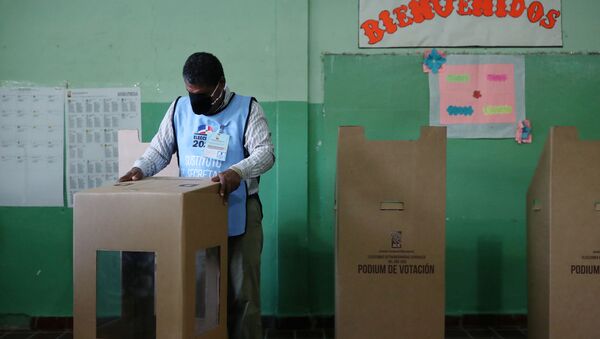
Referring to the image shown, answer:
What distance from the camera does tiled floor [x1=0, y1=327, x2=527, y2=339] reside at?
8.21 feet

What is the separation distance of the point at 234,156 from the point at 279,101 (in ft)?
3.13

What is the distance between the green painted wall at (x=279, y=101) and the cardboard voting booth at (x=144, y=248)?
124cm

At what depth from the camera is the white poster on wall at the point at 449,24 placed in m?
2.61

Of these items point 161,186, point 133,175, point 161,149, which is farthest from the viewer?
point 161,149

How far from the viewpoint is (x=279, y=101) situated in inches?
103

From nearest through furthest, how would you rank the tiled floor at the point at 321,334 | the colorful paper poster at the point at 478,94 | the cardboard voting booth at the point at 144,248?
the cardboard voting booth at the point at 144,248 → the tiled floor at the point at 321,334 → the colorful paper poster at the point at 478,94

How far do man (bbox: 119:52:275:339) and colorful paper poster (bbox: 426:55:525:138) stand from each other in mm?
1241

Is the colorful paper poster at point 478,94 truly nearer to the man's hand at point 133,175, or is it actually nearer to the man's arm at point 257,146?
the man's arm at point 257,146

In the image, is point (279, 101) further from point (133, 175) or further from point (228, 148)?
point (133, 175)

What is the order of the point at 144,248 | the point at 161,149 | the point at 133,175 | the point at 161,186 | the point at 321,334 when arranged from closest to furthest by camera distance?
the point at 144,248 → the point at 161,186 → the point at 133,175 → the point at 161,149 → the point at 321,334

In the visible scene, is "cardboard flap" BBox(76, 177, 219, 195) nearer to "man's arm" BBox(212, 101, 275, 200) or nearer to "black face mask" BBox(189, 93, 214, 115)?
"man's arm" BBox(212, 101, 275, 200)

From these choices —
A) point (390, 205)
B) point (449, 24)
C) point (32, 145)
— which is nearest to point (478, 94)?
point (449, 24)

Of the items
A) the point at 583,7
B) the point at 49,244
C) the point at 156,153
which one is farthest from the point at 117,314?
the point at 583,7

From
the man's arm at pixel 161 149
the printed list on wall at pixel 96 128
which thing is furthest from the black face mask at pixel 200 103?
the printed list on wall at pixel 96 128
